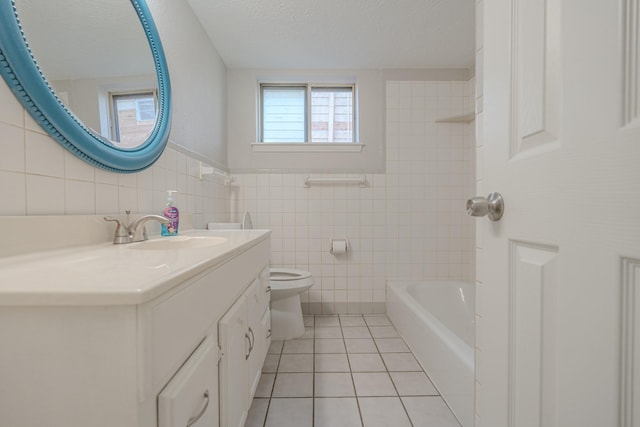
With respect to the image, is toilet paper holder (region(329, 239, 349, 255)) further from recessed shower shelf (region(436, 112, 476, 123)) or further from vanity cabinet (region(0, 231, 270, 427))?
vanity cabinet (region(0, 231, 270, 427))

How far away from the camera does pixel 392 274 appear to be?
234 centimetres

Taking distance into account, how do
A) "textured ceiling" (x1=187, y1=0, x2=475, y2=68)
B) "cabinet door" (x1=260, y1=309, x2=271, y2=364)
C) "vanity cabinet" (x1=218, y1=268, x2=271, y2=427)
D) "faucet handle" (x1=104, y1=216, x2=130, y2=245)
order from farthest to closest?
"textured ceiling" (x1=187, y1=0, x2=475, y2=68) → "cabinet door" (x1=260, y1=309, x2=271, y2=364) → "faucet handle" (x1=104, y1=216, x2=130, y2=245) → "vanity cabinet" (x1=218, y1=268, x2=271, y2=427)

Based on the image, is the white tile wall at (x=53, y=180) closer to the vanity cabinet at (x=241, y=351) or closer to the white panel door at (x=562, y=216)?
the vanity cabinet at (x=241, y=351)

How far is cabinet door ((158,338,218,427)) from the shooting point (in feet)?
1.45

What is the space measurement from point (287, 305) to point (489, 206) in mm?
1637

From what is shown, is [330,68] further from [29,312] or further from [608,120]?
[29,312]

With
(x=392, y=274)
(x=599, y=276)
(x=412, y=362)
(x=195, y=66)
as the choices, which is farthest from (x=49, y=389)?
(x=392, y=274)

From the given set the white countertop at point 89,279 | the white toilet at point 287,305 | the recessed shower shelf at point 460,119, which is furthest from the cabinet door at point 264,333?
the recessed shower shelf at point 460,119

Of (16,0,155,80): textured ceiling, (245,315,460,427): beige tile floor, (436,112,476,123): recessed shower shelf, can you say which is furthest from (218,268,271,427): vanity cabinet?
(436,112,476,123): recessed shower shelf

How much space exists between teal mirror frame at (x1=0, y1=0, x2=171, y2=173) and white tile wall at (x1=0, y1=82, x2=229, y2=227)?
2 cm

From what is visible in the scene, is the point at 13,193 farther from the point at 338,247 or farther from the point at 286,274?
the point at 338,247

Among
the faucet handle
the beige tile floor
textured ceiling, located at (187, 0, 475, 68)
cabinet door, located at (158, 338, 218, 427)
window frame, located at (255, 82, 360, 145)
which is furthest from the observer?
window frame, located at (255, 82, 360, 145)

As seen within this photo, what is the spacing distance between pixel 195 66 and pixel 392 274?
2143mm

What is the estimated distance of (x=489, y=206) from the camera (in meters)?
0.55
